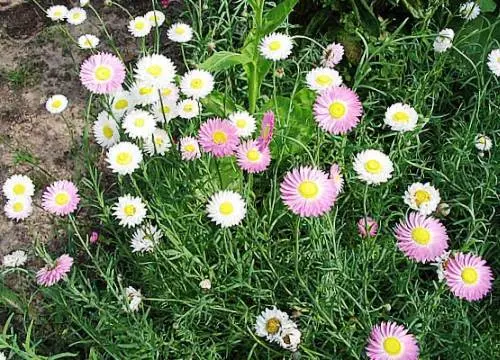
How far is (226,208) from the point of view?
5.02 ft

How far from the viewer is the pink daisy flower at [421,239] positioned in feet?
4.46

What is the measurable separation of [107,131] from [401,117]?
746 millimetres

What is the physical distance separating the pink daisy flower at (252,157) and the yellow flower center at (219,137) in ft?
0.18

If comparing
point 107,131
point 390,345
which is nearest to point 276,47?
point 107,131

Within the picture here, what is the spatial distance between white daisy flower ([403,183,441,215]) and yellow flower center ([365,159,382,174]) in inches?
4.1

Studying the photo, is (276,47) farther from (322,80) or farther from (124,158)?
(124,158)

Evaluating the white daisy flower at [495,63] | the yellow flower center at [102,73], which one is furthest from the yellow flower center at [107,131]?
the white daisy flower at [495,63]

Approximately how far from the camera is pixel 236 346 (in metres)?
1.80

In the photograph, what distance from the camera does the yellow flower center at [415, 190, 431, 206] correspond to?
151cm

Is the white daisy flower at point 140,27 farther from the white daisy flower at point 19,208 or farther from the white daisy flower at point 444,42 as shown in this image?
the white daisy flower at point 444,42

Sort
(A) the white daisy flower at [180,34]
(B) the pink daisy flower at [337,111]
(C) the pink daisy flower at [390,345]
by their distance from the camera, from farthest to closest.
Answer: (A) the white daisy flower at [180,34] → (B) the pink daisy flower at [337,111] → (C) the pink daisy flower at [390,345]

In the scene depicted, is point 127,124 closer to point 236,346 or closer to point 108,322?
point 108,322

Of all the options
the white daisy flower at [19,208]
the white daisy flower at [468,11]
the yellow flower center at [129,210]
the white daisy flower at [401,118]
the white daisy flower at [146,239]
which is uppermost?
the white daisy flower at [468,11]

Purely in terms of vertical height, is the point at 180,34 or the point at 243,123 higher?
the point at 180,34
